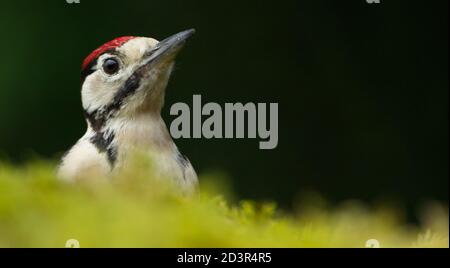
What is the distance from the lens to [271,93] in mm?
3141

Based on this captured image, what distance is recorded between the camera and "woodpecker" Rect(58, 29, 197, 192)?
4.49ft

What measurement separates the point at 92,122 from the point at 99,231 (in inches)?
40.1

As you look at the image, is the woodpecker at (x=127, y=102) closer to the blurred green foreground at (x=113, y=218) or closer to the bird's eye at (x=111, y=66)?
the bird's eye at (x=111, y=66)

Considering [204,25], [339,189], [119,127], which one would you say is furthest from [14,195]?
[339,189]

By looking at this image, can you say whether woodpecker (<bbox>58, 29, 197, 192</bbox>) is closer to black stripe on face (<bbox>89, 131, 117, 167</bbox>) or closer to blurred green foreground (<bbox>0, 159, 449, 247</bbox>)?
black stripe on face (<bbox>89, 131, 117, 167</bbox>)

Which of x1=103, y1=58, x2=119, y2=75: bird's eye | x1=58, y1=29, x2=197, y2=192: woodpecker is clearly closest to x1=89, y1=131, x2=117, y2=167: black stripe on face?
x1=58, y1=29, x2=197, y2=192: woodpecker

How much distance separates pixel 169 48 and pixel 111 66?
0.51 feet

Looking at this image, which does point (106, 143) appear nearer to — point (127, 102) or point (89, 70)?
point (127, 102)

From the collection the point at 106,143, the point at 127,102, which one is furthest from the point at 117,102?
the point at 106,143

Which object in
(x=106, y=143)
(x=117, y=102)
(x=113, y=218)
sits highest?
(x=117, y=102)

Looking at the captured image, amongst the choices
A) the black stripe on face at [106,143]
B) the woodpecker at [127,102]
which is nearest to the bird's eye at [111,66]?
the woodpecker at [127,102]

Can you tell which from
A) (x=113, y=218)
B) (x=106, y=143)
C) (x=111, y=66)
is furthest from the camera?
(x=111, y=66)

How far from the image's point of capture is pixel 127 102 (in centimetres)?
150
